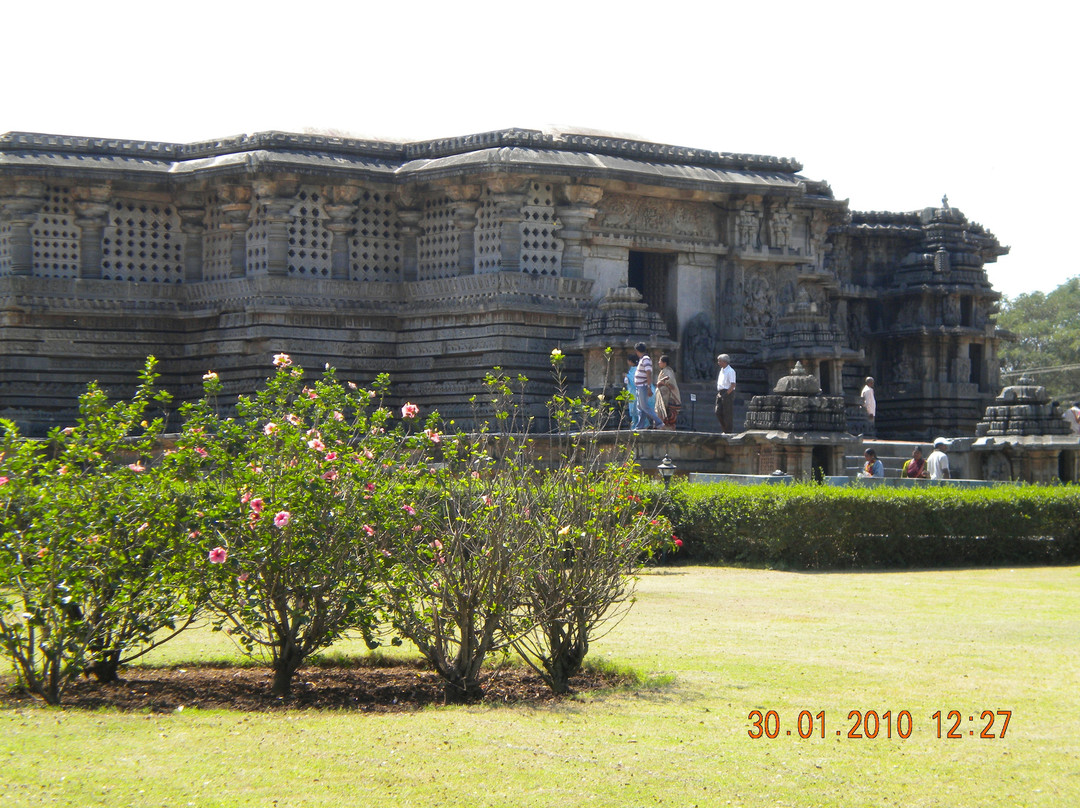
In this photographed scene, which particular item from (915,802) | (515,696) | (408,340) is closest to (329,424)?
(515,696)

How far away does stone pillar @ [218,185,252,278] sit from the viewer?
24641 millimetres

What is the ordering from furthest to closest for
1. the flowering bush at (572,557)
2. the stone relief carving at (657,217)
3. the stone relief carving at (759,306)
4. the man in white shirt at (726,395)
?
the stone relief carving at (759,306)
the stone relief carving at (657,217)
the man in white shirt at (726,395)
the flowering bush at (572,557)

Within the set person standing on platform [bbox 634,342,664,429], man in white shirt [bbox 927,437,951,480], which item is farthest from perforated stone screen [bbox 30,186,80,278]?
man in white shirt [bbox 927,437,951,480]

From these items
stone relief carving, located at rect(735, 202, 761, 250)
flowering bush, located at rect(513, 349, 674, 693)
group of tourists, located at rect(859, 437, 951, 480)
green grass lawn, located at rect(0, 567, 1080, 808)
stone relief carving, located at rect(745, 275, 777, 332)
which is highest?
stone relief carving, located at rect(735, 202, 761, 250)

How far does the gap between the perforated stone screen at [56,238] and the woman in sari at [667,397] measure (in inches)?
447

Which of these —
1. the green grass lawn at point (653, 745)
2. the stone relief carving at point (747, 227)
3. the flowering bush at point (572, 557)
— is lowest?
the green grass lawn at point (653, 745)

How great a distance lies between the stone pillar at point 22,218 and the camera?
24453 mm

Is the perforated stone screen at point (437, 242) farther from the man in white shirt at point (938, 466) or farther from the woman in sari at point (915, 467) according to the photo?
the man in white shirt at point (938, 466)

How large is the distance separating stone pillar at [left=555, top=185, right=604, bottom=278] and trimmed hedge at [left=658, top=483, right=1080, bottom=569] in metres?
8.31

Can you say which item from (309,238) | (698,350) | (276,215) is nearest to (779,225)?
(698,350)

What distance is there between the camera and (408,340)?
2508 centimetres

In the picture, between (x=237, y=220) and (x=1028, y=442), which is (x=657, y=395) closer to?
(x=1028, y=442)
